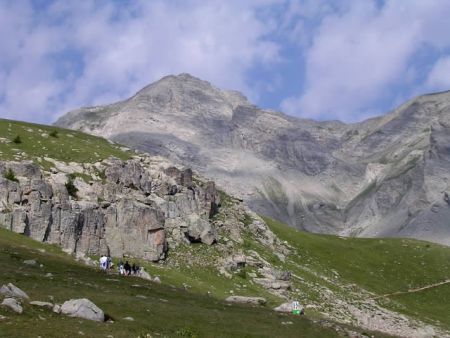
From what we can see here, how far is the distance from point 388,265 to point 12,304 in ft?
353

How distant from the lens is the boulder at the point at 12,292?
38.6m

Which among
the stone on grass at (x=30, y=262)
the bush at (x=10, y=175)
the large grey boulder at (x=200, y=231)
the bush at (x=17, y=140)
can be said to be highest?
the bush at (x=17, y=140)

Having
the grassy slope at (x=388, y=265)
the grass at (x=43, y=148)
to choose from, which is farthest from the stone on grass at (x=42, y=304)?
the grassy slope at (x=388, y=265)

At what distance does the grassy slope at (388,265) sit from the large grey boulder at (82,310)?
237ft

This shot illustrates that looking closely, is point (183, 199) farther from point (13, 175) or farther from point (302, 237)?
point (302, 237)

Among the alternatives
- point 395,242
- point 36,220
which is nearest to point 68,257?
→ point 36,220

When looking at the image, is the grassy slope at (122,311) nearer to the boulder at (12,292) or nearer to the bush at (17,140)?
the boulder at (12,292)

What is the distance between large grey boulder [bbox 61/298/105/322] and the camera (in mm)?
38531

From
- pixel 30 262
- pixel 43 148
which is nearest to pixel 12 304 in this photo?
pixel 30 262

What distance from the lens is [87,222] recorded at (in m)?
85.9

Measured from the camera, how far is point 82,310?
38.7 meters

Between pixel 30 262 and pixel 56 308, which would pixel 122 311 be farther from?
pixel 30 262

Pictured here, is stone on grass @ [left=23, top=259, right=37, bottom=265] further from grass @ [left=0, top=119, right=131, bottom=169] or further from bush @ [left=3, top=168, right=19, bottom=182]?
grass @ [left=0, top=119, right=131, bottom=169]

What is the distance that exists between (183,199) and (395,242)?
66768 millimetres
